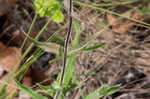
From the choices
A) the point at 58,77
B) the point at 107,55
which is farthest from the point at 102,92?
the point at 107,55

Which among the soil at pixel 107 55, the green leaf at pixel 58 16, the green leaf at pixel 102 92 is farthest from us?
the soil at pixel 107 55

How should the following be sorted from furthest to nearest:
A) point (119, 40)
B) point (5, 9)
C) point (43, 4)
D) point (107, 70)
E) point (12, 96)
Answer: point (5, 9) < point (119, 40) < point (107, 70) < point (12, 96) < point (43, 4)

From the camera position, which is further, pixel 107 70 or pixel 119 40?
pixel 119 40

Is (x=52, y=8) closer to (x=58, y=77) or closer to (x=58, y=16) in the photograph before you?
(x=58, y=16)

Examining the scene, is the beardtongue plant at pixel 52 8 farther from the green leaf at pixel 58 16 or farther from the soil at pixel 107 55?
the soil at pixel 107 55

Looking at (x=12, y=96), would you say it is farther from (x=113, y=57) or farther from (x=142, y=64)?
(x=142, y=64)

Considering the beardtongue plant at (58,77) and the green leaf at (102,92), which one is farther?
the green leaf at (102,92)

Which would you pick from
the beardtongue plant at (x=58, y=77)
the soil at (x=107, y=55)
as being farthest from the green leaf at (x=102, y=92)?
the soil at (x=107, y=55)

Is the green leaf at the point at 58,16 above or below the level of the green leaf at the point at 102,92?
above

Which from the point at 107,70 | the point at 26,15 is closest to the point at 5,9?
the point at 26,15
